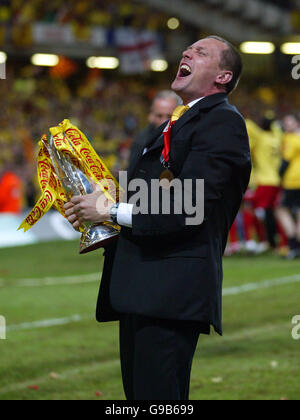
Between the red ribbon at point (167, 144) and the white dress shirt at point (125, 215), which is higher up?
the red ribbon at point (167, 144)

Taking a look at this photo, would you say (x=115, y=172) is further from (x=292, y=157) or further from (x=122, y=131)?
(x=122, y=131)

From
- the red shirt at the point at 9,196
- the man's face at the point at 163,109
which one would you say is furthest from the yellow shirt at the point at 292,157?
the red shirt at the point at 9,196

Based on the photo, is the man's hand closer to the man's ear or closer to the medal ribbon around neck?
the medal ribbon around neck

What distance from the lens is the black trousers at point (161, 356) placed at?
3.42m

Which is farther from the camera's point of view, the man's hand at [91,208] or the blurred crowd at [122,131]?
the blurred crowd at [122,131]

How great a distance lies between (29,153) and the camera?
22875mm

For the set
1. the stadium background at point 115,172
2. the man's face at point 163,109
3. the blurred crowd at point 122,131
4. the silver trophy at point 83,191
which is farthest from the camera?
the blurred crowd at point 122,131

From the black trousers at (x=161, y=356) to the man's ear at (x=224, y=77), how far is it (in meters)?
1.05

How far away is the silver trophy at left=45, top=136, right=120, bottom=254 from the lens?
3615 mm

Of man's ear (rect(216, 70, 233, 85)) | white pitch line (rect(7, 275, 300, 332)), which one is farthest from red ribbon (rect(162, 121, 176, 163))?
white pitch line (rect(7, 275, 300, 332))

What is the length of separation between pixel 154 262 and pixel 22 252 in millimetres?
11172

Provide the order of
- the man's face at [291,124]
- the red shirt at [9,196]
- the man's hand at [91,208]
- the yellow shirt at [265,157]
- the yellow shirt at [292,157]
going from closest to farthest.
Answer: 1. the man's hand at [91,208]
2. the man's face at [291,124]
3. the yellow shirt at [292,157]
4. the yellow shirt at [265,157]
5. the red shirt at [9,196]

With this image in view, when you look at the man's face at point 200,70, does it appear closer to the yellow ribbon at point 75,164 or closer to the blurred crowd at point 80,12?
the yellow ribbon at point 75,164

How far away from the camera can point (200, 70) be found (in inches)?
139
